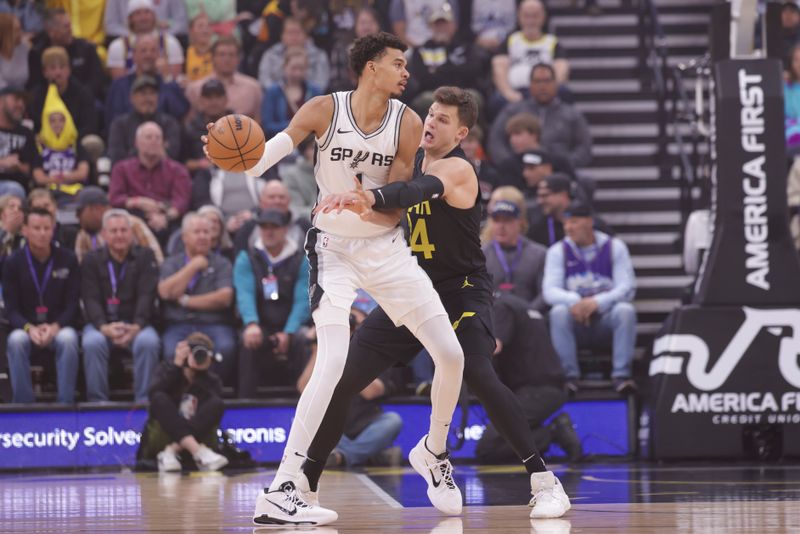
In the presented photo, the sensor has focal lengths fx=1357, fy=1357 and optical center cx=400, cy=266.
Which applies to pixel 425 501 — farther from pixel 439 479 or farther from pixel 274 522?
pixel 274 522

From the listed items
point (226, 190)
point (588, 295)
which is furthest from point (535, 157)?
point (226, 190)

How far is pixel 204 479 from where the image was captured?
940 centimetres

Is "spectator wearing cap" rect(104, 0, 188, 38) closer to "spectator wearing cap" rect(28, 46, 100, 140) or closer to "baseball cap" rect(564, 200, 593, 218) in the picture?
"spectator wearing cap" rect(28, 46, 100, 140)

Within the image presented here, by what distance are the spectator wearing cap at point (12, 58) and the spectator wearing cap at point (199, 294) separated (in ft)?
12.5

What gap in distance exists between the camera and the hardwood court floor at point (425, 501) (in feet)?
19.6

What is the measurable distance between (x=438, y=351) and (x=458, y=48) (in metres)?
8.26

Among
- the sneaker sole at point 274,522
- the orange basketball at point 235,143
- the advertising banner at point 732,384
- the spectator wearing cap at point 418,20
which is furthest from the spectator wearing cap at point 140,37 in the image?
the sneaker sole at point 274,522

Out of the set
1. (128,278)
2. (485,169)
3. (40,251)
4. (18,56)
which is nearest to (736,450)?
(485,169)

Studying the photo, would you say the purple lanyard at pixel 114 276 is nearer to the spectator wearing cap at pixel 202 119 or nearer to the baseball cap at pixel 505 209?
the spectator wearing cap at pixel 202 119

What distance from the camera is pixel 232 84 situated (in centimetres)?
1407

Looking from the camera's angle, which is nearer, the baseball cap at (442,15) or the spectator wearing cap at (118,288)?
the spectator wearing cap at (118,288)

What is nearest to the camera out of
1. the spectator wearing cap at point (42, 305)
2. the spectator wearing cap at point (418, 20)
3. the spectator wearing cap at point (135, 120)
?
the spectator wearing cap at point (42, 305)

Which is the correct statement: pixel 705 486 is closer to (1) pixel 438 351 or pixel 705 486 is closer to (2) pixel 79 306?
(1) pixel 438 351

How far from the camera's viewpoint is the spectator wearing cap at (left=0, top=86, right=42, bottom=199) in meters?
13.0
